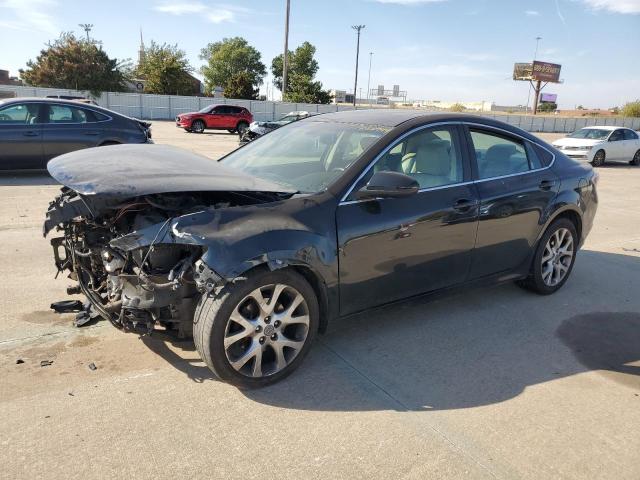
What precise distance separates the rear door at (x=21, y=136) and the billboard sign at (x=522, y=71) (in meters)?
92.7

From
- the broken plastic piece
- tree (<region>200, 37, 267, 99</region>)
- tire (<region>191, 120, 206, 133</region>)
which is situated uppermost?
tree (<region>200, 37, 267, 99</region>)

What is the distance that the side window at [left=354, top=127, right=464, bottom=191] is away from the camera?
3898 mm

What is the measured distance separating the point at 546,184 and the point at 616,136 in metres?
18.2

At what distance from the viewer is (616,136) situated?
66.1 feet

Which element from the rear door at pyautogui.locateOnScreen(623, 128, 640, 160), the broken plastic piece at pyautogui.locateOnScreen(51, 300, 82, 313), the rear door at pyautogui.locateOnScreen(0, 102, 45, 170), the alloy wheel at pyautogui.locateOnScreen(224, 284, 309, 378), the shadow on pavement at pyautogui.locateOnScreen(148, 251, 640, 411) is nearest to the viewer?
the alloy wheel at pyautogui.locateOnScreen(224, 284, 309, 378)

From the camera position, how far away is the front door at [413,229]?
3521 mm

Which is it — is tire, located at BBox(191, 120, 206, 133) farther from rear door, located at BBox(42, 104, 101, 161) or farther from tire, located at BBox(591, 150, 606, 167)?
tire, located at BBox(591, 150, 606, 167)

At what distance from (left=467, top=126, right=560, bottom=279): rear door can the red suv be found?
2557cm

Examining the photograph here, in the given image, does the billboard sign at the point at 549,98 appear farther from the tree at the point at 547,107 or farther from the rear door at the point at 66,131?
the rear door at the point at 66,131

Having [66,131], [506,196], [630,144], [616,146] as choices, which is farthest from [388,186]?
[630,144]

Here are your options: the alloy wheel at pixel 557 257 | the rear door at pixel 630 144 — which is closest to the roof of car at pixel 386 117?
the alloy wheel at pixel 557 257

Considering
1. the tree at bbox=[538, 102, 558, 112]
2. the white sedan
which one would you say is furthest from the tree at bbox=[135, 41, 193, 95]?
the tree at bbox=[538, 102, 558, 112]

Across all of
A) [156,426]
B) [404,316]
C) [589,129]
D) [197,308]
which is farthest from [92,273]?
[589,129]

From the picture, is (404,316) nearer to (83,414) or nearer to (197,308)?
(197,308)
